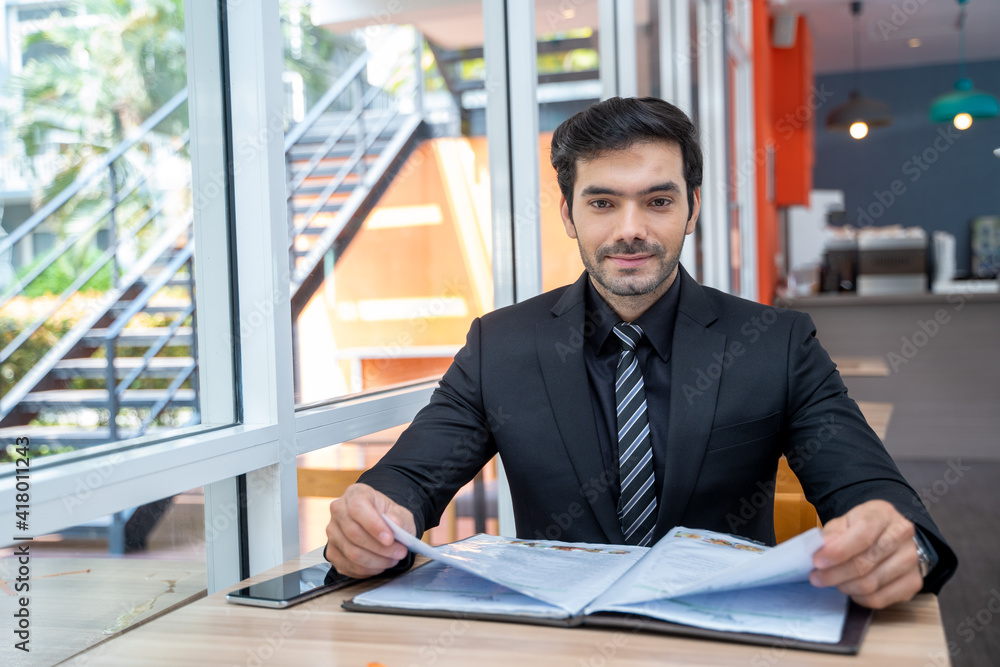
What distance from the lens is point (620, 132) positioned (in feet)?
4.33

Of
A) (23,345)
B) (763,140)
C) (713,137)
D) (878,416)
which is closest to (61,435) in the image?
(23,345)

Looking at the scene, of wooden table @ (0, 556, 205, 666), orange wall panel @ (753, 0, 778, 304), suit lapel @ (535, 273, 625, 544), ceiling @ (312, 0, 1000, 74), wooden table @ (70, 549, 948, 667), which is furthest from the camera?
orange wall panel @ (753, 0, 778, 304)

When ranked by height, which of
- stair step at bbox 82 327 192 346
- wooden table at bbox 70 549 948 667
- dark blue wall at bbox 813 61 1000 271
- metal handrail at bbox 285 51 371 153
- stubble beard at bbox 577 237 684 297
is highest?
dark blue wall at bbox 813 61 1000 271

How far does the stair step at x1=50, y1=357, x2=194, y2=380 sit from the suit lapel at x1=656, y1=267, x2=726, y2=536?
0.71 m

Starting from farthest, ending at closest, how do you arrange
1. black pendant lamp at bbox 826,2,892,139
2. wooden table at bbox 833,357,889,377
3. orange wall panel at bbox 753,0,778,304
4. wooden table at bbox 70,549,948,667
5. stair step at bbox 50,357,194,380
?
black pendant lamp at bbox 826,2,892,139, orange wall panel at bbox 753,0,778,304, wooden table at bbox 833,357,889,377, stair step at bbox 50,357,194,380, wooden table at bbox 70,549,948,667

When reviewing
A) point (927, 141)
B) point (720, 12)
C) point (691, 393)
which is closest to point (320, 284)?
point (691, 393)

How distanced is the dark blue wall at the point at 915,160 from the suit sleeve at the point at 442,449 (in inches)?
360

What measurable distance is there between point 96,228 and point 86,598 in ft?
1.65

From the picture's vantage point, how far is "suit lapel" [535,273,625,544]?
124 centimetres

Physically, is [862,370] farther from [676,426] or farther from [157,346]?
[157,346]

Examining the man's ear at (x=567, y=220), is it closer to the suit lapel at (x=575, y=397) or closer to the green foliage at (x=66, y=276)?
the suit lapel at (x=575, y=397)

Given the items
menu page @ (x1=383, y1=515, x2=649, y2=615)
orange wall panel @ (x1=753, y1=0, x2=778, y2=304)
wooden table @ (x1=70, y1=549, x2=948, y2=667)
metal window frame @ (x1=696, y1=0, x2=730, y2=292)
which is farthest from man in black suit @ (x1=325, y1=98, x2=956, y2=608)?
orange wall panel @ (x1=753, y1=0, x2=778, y2=304)

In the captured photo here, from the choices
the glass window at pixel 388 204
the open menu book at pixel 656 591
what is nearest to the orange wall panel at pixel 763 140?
the glass window at pixel 388 204

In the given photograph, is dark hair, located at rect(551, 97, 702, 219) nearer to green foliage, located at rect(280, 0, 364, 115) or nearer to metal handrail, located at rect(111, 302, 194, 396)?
green foliage, located at rect(280, 0, 364, 115)
